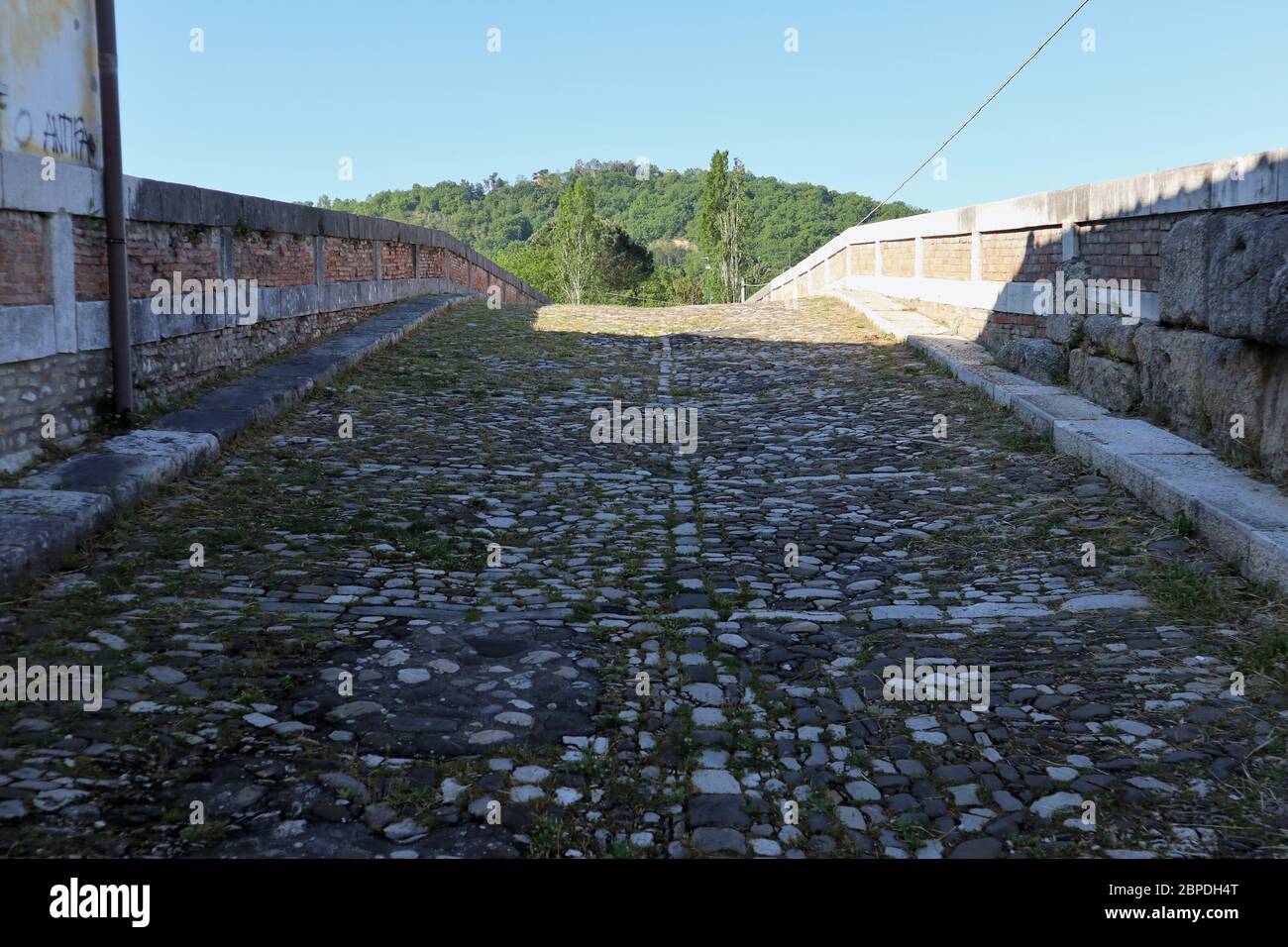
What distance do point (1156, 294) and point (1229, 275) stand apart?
1.38 metres

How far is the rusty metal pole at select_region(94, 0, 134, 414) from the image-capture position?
22.5 feet

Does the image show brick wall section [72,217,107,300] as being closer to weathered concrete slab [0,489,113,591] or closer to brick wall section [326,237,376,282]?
weathered concrete slab [0,489,113,591]

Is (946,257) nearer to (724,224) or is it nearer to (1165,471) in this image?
(1165,471)

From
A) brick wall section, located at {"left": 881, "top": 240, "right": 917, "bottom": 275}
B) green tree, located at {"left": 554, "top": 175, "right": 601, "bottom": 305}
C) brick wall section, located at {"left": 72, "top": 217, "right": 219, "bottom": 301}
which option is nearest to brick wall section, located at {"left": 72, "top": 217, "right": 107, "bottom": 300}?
brick wall section, located at {"left": 72, "top": 217, "right": 219, "bottom": 301}

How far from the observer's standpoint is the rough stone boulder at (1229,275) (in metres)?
5.30

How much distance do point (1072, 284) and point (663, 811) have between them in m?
7.18

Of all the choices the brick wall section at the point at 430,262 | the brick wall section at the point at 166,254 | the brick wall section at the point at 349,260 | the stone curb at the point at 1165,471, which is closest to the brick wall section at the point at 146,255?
the brick wall section at the point at 166,254

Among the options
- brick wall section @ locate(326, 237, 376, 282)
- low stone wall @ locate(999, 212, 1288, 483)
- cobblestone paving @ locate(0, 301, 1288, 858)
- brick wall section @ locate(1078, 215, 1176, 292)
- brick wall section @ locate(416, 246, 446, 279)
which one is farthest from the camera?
brick wall section @ locate(416, 246, 446, 279)

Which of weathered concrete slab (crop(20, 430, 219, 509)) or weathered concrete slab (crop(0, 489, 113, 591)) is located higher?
weathered concrete slab (crop(20, 430, 219, 509))

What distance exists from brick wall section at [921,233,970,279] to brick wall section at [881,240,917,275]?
59 cm

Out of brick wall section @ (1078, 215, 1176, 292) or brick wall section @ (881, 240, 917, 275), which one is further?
brick wall section @ (881, 240, 917, 275)

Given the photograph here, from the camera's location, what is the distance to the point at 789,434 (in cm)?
862

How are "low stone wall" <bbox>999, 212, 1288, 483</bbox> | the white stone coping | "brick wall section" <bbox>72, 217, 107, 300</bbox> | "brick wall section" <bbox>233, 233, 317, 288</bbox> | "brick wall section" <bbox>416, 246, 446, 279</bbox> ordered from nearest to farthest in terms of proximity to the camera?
1. "low stone wall" <bbox>999, 212, 1288, 483</bbox>
2. the white stone coping
3. "brick wall section" <bbox>72, 217, 107, 300</bbox>
4. "brick wall section" <bbox>233, 233, 317, 288</bbox>
5. "brick wall section" <bbox>416, 246, 446, 279</bbox>
